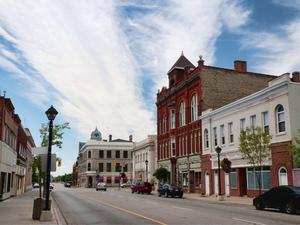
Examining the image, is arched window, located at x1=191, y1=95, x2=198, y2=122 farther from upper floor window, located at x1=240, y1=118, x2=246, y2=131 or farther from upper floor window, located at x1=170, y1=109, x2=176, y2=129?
upper floor window, located at x1=240, y1=118, x2=246, y2=131

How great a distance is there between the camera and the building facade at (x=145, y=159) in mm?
74250

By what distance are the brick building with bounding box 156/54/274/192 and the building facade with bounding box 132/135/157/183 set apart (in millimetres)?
14158

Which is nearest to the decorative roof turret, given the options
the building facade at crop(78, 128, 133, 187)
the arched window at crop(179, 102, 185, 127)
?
the building facade at crop(78, 128, 133, 187)

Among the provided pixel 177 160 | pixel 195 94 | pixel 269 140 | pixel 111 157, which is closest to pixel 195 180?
pixel 177 160

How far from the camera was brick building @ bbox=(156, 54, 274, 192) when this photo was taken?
47.3 m

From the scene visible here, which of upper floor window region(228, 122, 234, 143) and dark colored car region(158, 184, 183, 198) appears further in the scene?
dark colored car region(158, 184, 183, 198)

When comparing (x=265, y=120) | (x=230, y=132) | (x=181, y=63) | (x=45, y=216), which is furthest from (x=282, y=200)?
(x=181, y=63)

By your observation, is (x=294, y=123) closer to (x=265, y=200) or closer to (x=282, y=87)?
(x=282, y=87)

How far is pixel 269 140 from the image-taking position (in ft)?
98.4

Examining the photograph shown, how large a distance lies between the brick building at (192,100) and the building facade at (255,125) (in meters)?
2.95

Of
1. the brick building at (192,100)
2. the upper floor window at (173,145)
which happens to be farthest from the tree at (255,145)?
the upper floor window at (173,145)

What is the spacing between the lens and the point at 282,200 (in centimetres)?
2038

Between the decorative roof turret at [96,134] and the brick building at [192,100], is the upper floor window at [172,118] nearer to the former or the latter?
the brick building at [192,100]

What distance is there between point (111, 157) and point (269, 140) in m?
85.1
